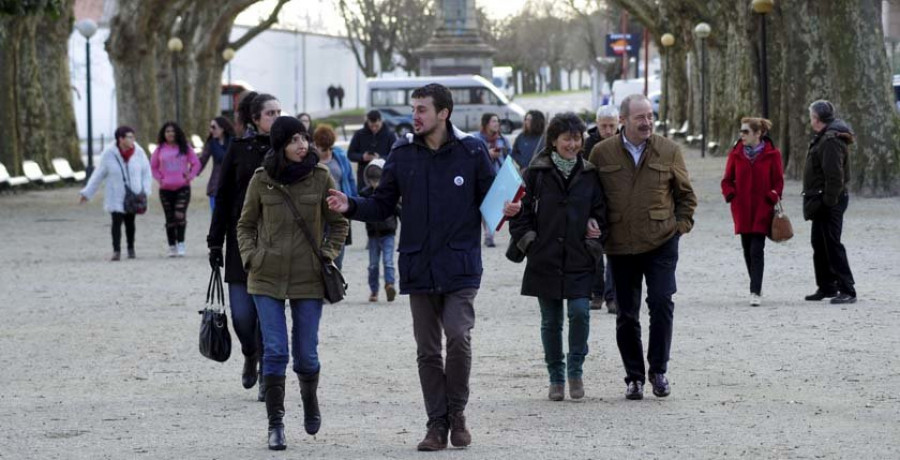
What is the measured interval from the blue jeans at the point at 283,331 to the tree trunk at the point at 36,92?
23875 millimetres

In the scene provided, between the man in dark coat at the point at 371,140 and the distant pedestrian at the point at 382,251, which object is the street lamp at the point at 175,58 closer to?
the man in dark coat at the point at 371,140

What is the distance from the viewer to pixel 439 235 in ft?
26.7

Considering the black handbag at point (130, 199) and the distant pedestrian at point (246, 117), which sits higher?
the distant pedestrian at point (246, 117)

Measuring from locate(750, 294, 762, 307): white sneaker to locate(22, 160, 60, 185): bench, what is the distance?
2213 cm

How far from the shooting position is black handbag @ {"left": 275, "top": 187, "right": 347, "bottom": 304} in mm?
8156

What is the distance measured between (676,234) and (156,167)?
36.9 ft

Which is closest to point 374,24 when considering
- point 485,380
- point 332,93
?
point 332,93

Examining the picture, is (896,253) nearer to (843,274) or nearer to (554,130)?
(843,274)

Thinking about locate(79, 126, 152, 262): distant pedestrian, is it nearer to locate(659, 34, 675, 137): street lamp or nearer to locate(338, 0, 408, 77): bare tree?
locate(659, 34, 675, 137): street lamp

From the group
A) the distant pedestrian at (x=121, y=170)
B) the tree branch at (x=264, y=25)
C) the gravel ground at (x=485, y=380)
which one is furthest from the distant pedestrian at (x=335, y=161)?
the tree branch at (x=264, y=25)

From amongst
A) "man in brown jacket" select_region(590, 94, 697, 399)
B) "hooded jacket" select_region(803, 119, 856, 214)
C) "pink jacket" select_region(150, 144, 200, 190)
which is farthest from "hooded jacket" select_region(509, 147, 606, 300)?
"pink jacket" select_region(150, 144, 200, 190)

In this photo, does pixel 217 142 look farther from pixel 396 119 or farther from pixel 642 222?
pixel 396 119

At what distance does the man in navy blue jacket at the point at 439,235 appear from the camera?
812cm

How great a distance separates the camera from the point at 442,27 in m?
74.6
